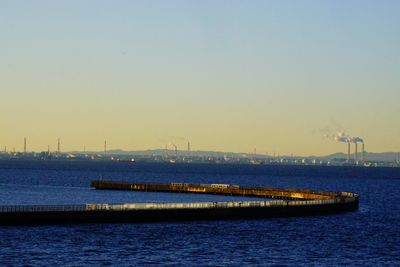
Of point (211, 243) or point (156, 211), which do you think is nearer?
point (211, 243)

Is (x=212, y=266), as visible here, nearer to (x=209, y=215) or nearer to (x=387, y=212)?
(x=209, y=215)

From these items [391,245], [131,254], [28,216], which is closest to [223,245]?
[131,254]

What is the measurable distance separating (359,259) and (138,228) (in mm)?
31037

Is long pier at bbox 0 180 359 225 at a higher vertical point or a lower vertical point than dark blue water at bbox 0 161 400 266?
higher

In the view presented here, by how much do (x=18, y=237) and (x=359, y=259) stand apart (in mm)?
34080

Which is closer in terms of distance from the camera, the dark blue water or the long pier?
the dark blue water

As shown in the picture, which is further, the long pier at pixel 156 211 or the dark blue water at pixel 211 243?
the long pier at pixel 156 211

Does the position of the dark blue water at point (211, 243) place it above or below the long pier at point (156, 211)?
below

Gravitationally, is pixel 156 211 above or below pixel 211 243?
above

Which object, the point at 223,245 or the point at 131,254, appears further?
the point at 223,245

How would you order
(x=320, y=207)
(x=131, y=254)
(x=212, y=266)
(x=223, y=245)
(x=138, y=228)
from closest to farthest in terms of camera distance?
(x=212, y=266) < (x=131, y=254) < (x=223, y=245) < (x=138, y=228) < (x=320, y=207)

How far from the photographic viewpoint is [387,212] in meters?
149

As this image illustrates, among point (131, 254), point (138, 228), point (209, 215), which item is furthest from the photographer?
point (209, 215)

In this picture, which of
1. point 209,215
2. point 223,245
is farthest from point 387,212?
point 223,245
